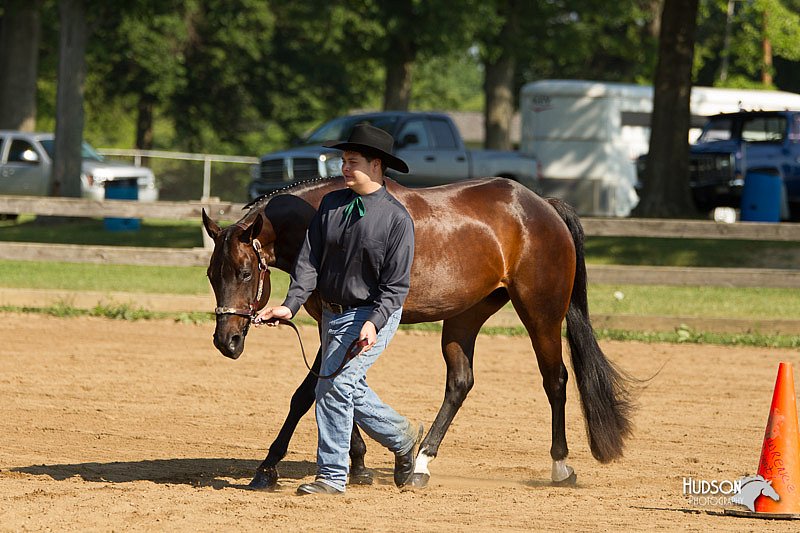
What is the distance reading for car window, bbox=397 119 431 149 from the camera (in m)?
23.2

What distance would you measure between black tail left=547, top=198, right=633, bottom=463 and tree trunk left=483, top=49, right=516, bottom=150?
2603 centimetres

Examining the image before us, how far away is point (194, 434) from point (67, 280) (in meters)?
9.58

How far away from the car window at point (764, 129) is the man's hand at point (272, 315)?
1862cm

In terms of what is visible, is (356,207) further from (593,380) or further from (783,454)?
(783,454)

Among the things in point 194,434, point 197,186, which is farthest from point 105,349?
point 197,186

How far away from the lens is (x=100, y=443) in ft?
23.7

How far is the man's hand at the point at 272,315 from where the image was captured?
5.54m

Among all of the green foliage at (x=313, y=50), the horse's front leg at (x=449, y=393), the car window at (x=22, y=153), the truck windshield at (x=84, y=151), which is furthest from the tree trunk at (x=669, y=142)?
the horse's front leg at (x=449, y=393)

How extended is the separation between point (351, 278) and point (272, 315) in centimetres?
43

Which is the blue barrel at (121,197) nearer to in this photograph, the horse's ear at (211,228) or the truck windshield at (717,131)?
the truck windshield at (717,131)

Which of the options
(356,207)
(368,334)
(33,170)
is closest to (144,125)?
(33,170)

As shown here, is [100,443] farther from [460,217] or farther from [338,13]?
[338,13]

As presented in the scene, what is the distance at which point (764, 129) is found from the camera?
74.6ft

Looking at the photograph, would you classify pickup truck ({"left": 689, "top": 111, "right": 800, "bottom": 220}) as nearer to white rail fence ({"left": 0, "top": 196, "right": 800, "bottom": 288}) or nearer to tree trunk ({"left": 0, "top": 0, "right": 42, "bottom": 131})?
white rail fence ({"left": 0, "top": 196, "right": 800, "bottom": 288})
